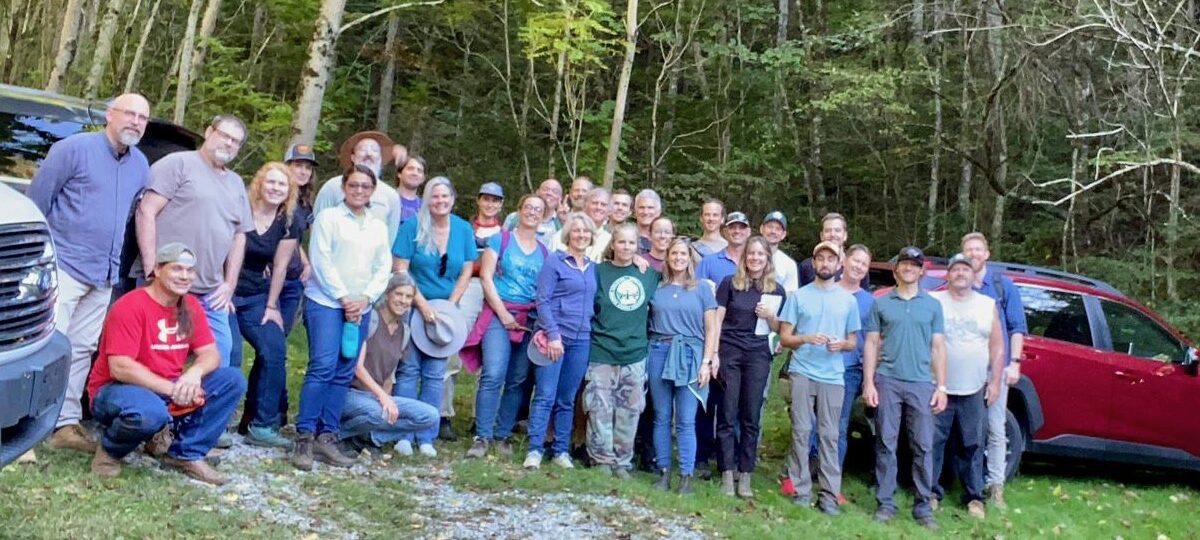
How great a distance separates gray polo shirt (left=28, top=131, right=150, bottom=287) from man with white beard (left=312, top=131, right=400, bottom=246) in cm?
167

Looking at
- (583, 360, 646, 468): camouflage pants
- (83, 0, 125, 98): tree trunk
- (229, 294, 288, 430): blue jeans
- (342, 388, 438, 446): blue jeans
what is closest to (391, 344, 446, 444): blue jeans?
(342, 388, 438, 446): blue jeans

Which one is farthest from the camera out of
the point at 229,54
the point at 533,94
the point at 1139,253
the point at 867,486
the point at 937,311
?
the point at 533,94

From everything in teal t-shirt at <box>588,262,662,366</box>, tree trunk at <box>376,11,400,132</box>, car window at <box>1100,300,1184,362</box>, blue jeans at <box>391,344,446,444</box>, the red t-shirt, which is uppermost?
tree trunk at <box>376,11,400,132</box>

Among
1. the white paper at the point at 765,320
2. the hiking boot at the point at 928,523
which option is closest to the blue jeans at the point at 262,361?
the white paper at the point at 765,320

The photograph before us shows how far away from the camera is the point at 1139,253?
51.3ft

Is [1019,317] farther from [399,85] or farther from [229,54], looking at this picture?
[399,85]

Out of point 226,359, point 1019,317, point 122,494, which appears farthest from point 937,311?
point 122,494

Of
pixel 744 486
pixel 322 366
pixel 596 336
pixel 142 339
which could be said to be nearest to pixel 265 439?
pixel 322 366

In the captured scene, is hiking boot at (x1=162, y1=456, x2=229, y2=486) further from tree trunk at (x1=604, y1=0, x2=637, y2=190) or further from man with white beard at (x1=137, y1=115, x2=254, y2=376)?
tree trunk at (x1=604, y1=0, x2=637, y2=190)

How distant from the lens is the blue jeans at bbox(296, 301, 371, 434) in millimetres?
6039

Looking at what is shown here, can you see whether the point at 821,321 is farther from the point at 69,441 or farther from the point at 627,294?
the point at 69,441

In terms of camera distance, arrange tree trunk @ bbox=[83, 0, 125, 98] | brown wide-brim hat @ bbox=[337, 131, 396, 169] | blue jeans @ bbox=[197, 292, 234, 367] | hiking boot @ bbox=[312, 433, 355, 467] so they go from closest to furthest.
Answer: blue jeans @ bbox=[197, 292, 234, 367] → hiking boot @ bbox=[312, 433, 355, 467] → brown wide-brim hat @ bbox=[337, 131, 396, 169] → tree trunk @ bbox=[83, 0, 125, 98]

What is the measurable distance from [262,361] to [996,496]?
526cm

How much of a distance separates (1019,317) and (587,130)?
13144 millimetres
